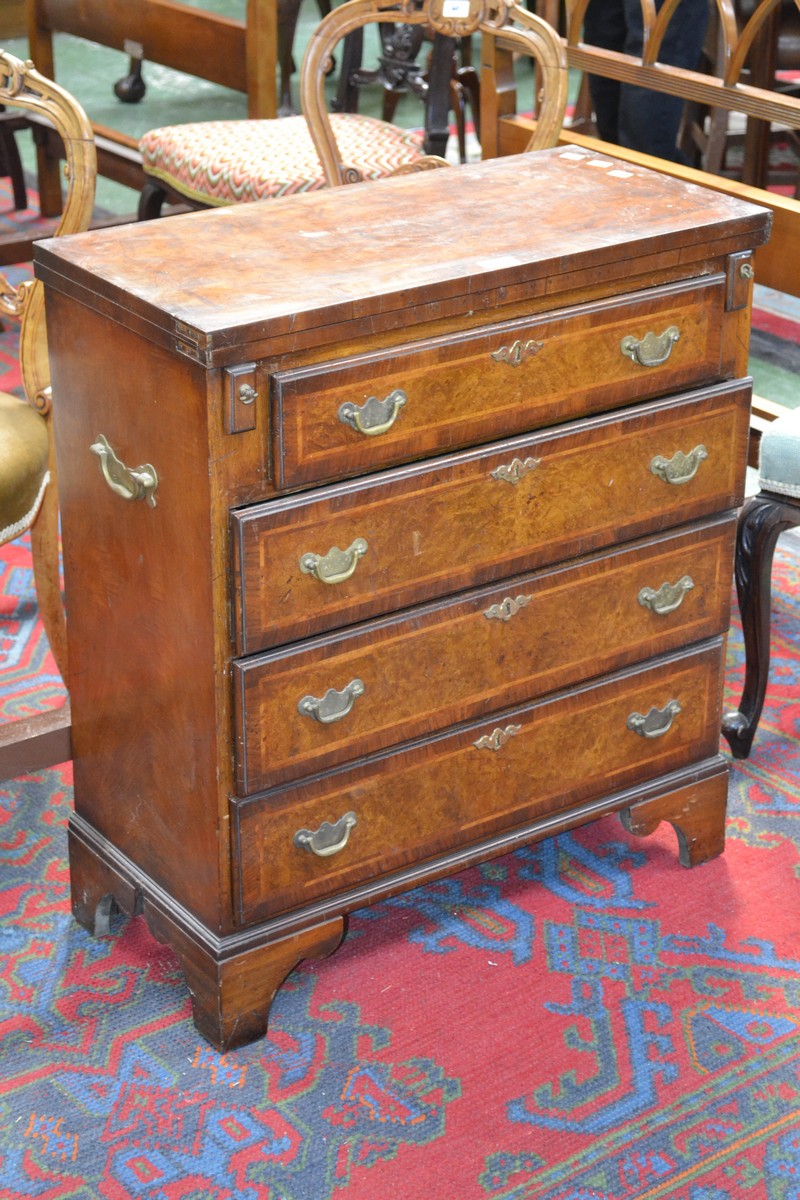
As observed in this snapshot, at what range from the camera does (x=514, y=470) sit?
6.52ft

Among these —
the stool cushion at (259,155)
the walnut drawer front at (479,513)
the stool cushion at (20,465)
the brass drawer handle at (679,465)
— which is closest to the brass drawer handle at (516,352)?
the walnut drawer front at (479,513)

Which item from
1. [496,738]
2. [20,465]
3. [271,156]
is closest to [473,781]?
[496,738]

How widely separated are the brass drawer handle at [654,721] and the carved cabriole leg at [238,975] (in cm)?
52

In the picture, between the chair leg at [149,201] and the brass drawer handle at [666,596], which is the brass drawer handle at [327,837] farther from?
the chair leg at [149,201]

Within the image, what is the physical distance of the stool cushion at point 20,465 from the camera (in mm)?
2359

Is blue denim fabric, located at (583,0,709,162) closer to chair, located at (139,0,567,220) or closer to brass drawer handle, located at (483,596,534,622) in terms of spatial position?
chair, located at (139,0,567,220)

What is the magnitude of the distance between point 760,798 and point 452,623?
0.85 metres

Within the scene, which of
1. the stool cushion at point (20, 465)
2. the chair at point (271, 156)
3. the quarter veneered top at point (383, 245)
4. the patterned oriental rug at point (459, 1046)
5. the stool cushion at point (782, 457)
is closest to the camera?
the quarter veneered top at point (383, 245)

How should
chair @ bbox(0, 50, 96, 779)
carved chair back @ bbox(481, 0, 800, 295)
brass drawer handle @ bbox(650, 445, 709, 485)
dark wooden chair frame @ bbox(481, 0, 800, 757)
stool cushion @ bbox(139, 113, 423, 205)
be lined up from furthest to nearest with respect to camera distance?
stool cushion @ bbox(139, 113, 423, 205), carved chair back @ bbox(481, 0, 800, 295), dark wooden chair frame @ bbox(481, 0, 800, 757), chair @ bbox(0, 50, 96, 779), brass drawer handle @ bbox(650, 445, 709, 485)

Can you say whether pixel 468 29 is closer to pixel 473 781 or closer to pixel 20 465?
pixel 20 465

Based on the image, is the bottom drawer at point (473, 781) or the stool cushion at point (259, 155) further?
the stool cushion at point (259, 155)

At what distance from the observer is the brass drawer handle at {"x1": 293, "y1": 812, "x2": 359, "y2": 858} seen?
200 centimetres

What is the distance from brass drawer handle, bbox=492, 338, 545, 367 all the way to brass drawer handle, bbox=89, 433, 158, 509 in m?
0.43

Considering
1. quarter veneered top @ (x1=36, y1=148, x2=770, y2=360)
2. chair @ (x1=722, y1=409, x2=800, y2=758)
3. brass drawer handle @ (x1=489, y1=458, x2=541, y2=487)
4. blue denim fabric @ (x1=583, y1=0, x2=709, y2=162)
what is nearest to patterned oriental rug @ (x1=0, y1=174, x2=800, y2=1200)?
chair @ (x1=722, y1=409, x2=800, y2=758)
